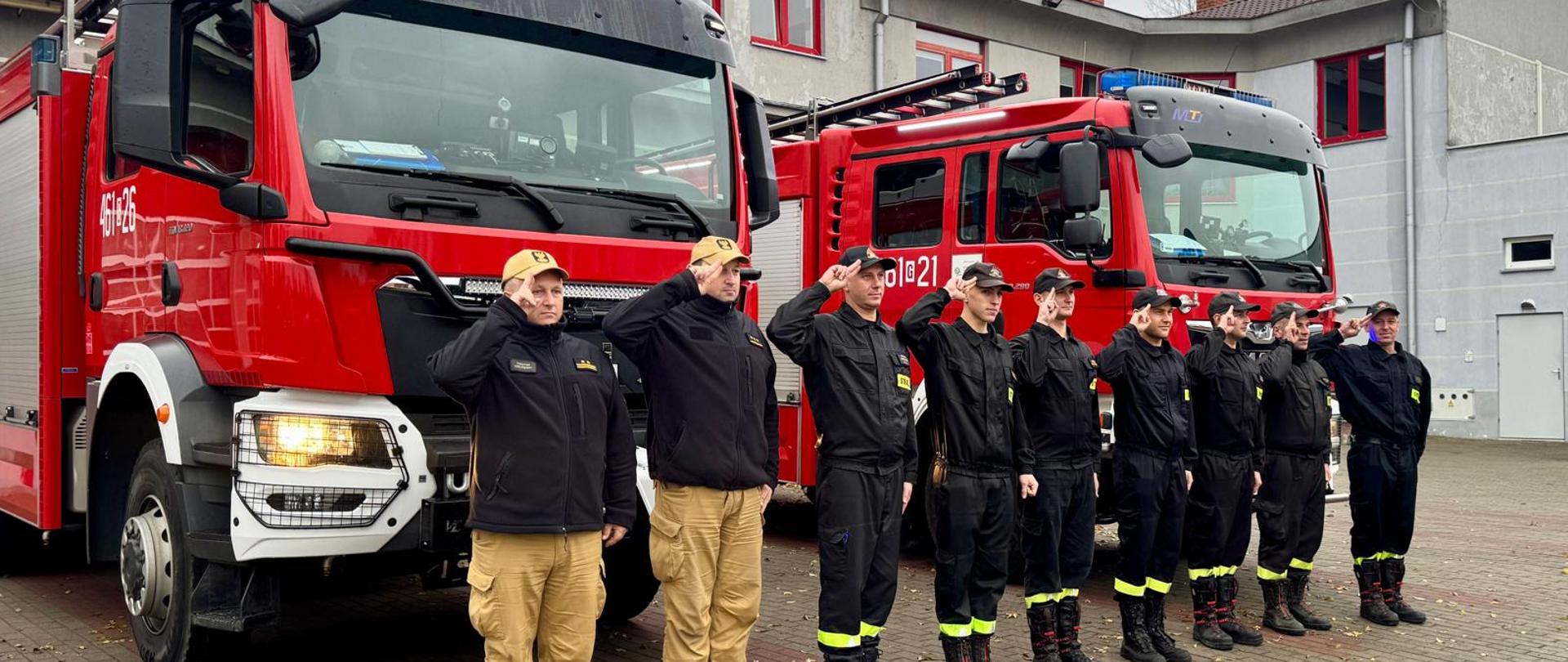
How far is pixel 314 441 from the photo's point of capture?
4.66 meters

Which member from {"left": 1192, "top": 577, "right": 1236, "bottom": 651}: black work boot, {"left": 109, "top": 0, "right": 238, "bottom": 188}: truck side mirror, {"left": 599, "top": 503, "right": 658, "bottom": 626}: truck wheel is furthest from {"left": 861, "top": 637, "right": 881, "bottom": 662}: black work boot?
{"left": 109, "top": 0, "right": 238, "bottom": 188}: truck side mirror

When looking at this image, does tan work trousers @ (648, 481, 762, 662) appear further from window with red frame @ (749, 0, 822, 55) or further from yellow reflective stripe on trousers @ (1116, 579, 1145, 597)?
window with red frame @ (749, 0, 822, 55)

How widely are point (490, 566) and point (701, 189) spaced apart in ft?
6.88

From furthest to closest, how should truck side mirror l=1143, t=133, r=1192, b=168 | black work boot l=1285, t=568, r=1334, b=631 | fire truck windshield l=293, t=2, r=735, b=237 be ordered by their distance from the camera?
truck side mirror l=1143, t=133, r=1192, b=168 < black work boot l=1285, t=568, r=1334, b=631 < fire truck windshield l=293, t=2, r=735, b=237

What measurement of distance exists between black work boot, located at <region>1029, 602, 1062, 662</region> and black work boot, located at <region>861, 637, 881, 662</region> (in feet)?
3.23

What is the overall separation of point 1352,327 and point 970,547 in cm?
315

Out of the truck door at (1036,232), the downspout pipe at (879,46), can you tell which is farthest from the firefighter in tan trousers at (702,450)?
the downspout pipe at (879,46)

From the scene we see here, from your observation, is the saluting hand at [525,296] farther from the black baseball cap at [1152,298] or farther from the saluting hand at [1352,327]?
the saluting hand at [1352,327]

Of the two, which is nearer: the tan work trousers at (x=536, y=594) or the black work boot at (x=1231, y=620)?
the tan work trousers at (x=536, y=594)

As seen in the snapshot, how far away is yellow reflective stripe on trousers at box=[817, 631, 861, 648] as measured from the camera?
5.25 m

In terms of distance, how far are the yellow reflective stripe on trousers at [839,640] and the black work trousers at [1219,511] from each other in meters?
2.36

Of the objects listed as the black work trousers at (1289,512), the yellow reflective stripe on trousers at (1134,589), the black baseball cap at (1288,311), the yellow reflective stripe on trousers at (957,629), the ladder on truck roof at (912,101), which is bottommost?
the yellow reflective stripe on trousers at (957,629)

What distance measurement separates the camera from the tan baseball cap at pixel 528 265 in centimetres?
445

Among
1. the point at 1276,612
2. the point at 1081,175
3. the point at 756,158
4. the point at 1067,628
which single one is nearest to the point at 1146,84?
the point at 1081,175
